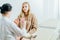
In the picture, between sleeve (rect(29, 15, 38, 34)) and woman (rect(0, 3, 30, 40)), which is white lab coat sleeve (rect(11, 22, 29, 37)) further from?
sleeve (rect(29, 15, 38, 34))

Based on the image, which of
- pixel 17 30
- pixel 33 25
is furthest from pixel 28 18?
pixel 17 30

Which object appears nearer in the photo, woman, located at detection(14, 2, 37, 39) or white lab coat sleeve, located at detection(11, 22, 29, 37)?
white lab coat sleeve, located at detection(11, 22, 29, 37)

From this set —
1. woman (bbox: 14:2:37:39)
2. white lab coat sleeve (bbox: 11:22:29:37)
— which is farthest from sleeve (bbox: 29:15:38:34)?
white lab coat sleeve (bbox: 11:22:29:37)

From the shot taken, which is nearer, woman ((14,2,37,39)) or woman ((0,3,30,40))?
woman ((0,3,30,40))

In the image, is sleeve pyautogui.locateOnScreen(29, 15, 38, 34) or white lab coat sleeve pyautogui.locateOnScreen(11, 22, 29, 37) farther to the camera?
sleeve pyautogui.locateOnScreen(29, 15, 38, 34)

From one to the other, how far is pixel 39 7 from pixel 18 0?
33 centimetres

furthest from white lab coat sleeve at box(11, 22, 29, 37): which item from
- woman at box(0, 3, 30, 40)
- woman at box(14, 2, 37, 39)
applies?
woman at box(14, 2, 37, 39)

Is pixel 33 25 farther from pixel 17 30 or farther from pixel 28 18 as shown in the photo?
pixel 17 30

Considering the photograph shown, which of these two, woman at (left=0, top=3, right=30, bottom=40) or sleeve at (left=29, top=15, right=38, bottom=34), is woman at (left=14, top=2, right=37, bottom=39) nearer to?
sleeve at (left=29, top=15, right=38, bottom=34)

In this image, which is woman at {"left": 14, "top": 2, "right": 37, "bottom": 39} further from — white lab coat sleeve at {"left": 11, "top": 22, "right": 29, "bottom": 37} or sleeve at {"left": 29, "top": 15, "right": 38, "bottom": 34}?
white lab coat sleeve at {"left": 11, "top": 22, "right": 29, "bottom": 37}

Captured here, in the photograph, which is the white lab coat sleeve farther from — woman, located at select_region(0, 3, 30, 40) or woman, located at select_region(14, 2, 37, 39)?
woman, located at select_region(14, 2, 37, 39)

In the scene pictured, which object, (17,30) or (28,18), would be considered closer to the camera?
(17,30)

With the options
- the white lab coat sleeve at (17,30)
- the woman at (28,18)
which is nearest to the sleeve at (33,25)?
the woman at (28,18)

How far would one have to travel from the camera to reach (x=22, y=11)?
1.26 meters
